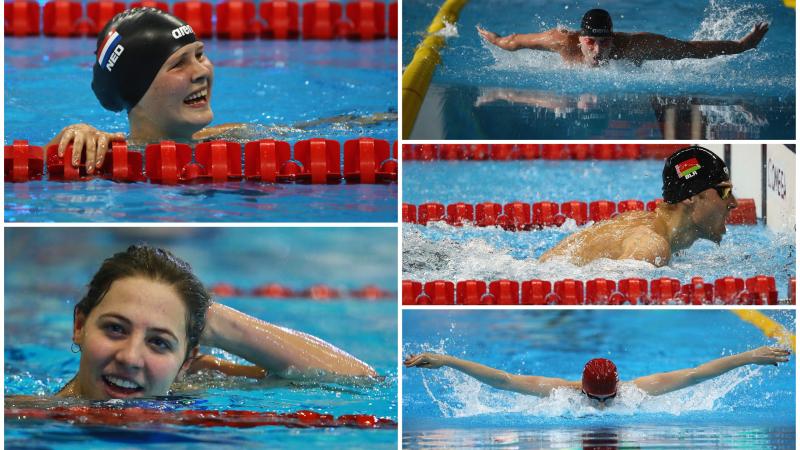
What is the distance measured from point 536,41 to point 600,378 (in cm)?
137

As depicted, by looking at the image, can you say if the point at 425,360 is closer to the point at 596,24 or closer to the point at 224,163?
the point at 224,163

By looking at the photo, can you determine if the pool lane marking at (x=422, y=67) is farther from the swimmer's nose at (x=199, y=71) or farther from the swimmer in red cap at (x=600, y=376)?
the swimmer in red cap at (x=600, y=376)

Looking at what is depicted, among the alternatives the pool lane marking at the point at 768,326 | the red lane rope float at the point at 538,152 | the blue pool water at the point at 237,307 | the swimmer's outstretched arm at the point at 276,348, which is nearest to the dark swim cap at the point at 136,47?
the blue pool water at the point at 237,307

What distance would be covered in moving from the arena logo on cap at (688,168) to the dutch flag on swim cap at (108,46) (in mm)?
1869

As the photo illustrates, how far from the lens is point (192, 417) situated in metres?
3.41

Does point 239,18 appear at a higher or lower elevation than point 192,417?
higher

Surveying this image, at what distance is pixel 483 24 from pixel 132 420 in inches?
85.5

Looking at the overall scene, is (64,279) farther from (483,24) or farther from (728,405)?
(728,405)

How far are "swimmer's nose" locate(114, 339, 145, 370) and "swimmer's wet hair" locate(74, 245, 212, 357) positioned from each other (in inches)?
5.6

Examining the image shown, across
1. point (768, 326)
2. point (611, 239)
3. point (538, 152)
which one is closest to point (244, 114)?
point (538, 152)

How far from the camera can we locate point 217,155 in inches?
151

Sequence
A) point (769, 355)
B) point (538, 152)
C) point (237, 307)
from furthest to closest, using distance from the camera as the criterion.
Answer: point (538, 152) → point (237, 307) → point (769, 355)

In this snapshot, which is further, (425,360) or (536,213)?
(536,213)

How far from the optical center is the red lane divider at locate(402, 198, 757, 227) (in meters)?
4.47
